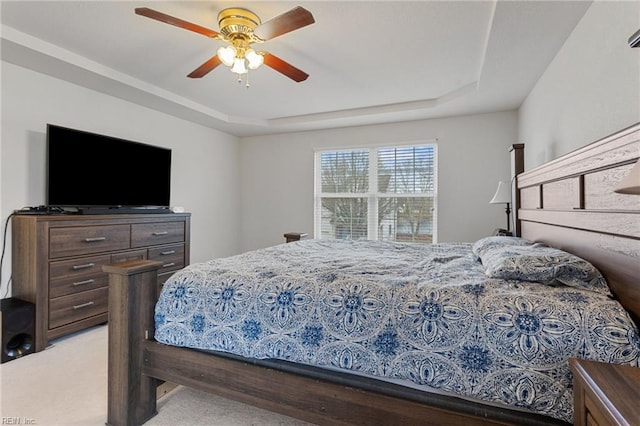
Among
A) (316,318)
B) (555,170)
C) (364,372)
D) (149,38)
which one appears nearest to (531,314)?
(364,372)

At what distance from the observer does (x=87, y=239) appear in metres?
2.73

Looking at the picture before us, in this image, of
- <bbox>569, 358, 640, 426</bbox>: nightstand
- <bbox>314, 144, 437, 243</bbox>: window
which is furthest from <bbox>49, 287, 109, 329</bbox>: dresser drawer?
<bbox>569, 358, 640, 426</bbox>: nightstand

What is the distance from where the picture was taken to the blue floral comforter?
1.03 metres

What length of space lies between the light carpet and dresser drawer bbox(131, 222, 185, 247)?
1.20 m

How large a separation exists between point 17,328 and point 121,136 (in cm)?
214

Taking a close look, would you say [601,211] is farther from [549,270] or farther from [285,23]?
[285,23]

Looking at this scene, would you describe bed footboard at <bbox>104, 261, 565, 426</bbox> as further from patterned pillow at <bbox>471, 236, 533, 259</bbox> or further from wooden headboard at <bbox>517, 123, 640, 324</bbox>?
patterned pillow at <bbox>471, 236, 533, 259</bbox>

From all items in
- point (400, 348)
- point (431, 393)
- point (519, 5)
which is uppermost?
point (519, 5)

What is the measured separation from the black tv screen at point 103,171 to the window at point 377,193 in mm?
2325

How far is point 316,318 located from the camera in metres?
1.35

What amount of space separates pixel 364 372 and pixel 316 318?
292mm

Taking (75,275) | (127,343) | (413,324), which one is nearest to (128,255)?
(75,275)

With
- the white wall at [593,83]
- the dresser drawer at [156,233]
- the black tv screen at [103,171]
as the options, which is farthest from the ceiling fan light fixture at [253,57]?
the dresser drawer at [156,233]

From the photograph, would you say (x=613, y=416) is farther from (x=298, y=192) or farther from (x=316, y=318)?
(x=298, y=192)
